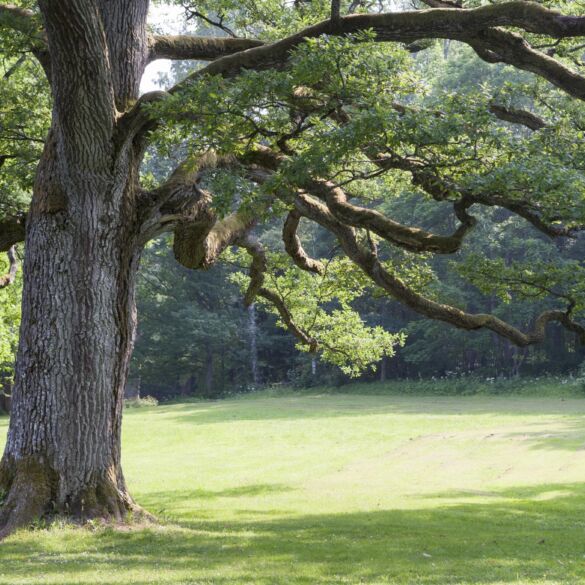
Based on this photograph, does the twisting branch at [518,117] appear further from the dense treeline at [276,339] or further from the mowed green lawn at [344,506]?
the dense treeline at [276,339]

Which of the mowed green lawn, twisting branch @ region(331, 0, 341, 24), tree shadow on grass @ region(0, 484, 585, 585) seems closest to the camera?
tree shadow on grass @ region(0, 484, 585, 585)

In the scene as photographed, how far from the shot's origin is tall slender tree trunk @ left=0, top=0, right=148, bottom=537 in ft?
30.8

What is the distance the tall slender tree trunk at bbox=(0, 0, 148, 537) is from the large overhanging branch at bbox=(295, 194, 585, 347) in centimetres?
348

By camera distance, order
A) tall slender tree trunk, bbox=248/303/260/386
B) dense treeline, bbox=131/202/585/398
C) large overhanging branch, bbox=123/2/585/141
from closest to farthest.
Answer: large overhanging branch, bbox=123/2/585/141 < dense treeline, bbox=131/202/585/398 < tall slender tree trunk, bbox=248/303/260/386

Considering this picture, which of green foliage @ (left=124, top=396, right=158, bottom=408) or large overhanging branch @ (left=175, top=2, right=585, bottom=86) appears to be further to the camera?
green foliage @ (left=124, top=396, right=158, bottom=408)

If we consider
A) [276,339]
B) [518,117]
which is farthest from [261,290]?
[276,339]

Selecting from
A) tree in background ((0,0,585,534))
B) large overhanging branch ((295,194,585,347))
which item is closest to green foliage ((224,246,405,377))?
large overhanging branch ((295,194,585,347))

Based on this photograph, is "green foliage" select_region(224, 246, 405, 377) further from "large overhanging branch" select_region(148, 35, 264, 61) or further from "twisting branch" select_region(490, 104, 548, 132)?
"large overhanging branch" select_region(148, 35, 264, 61)

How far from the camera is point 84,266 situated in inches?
383

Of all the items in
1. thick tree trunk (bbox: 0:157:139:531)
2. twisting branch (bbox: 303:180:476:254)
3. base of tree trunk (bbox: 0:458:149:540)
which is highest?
twisting branch (bbox: 303:180:476:254)

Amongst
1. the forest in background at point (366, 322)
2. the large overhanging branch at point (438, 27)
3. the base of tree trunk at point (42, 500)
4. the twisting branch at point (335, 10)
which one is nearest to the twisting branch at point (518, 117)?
the large overhanging branch at point (438, 27)

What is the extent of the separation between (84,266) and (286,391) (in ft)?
148

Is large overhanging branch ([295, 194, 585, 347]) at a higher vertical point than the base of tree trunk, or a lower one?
higher

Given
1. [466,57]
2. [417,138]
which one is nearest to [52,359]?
[417,138]
